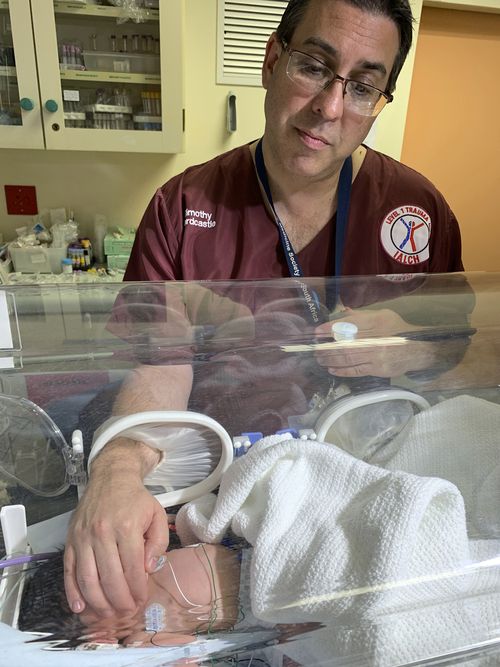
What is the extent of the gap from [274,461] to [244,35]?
71.5 inches

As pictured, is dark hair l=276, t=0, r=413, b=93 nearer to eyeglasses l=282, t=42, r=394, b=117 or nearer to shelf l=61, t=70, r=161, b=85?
eyeglasses l=282, t=42, r=394, b=117

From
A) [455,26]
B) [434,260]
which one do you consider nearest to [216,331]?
[434,260]

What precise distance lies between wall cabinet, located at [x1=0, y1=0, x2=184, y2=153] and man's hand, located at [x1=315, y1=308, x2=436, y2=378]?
1256 mm

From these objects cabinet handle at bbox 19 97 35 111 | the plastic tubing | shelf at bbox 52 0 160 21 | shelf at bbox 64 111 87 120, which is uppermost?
shelf at bbox 52 0 160 21

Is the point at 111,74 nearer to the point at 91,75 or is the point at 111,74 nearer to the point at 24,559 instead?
the point at 91,75

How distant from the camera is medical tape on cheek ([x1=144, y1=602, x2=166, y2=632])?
58 centimetres

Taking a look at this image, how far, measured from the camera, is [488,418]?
780 mm

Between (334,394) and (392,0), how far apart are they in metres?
0.73

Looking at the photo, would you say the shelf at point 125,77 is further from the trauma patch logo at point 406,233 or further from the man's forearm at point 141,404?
the man's forearm at point 141,404

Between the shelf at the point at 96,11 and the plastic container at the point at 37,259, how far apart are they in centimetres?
83

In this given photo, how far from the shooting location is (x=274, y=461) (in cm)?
69

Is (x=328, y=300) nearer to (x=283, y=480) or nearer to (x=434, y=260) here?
(x=434, y=260)

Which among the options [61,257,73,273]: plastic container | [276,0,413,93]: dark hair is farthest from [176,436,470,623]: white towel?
[61,257,73,273]: plastic container

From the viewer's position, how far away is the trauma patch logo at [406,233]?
1.15 meters
